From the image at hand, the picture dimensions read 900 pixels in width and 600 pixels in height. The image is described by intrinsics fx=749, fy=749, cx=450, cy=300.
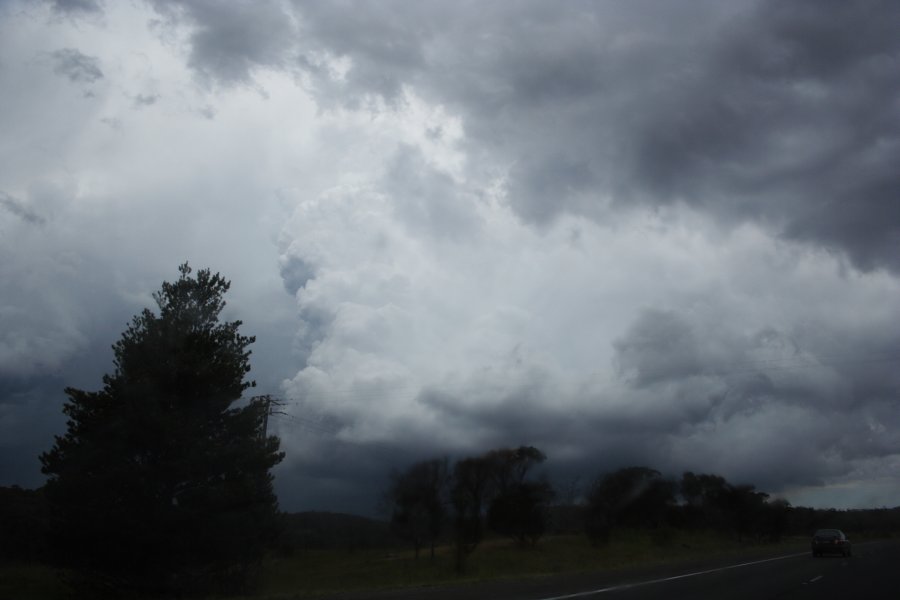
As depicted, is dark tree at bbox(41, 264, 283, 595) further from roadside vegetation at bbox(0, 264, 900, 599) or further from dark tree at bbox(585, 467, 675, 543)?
dark tree at bbox(585, 467, 675, 543)

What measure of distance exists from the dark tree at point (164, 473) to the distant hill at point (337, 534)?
126 feet

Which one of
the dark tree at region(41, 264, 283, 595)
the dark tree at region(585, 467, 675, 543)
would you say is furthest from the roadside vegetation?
the dark tree at region(585, 467, 675, 543)

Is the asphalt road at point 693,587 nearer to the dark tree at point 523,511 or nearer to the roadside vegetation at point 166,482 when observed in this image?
the roadside vegetation at point 166,482

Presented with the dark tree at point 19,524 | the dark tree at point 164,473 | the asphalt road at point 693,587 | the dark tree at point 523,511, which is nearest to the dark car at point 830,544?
the asphalt road at point 693,587

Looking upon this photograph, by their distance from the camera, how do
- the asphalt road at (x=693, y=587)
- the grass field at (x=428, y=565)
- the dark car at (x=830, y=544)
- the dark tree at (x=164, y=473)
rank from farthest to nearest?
the dark car at (x=830, y=544), the grass field at (x=428, y=565), the dark tree at (x=164, y=473), the asphalt road at (x=693, y=587)

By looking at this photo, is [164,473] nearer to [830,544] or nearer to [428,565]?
[428,565]

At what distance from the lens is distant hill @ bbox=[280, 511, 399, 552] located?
68812mm

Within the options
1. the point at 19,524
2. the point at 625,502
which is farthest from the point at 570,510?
the point at 19,524

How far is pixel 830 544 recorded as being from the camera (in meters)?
48.2

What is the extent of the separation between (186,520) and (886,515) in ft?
572

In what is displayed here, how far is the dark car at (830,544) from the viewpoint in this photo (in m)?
48.1

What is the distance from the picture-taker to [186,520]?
25.8m

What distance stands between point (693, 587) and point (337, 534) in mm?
58976

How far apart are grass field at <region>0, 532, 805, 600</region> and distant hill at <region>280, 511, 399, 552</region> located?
122cm
